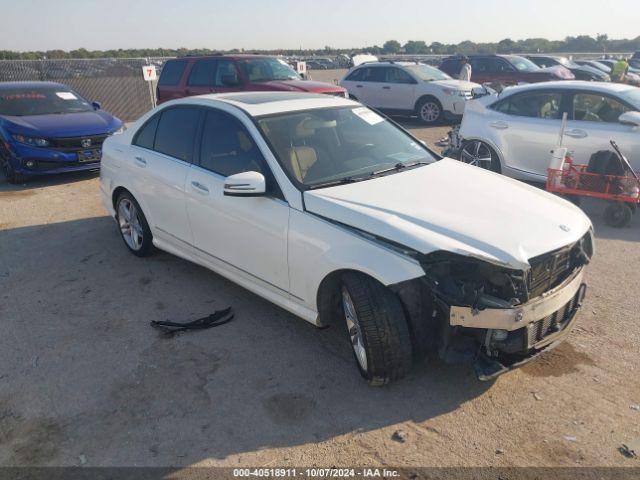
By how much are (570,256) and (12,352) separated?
4097 mm

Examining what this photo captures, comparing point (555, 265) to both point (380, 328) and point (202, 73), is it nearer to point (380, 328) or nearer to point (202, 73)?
point (380, 328)

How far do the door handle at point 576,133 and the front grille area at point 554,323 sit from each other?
4.31 metres

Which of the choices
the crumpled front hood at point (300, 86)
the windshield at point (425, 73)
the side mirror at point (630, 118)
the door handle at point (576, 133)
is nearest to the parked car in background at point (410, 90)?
the windshield at point (425, 73)

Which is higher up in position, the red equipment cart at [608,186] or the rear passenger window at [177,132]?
the rear passenger window at [177,132]

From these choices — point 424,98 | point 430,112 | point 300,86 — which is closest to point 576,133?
point 300,86

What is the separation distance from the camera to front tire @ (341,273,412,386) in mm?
3191

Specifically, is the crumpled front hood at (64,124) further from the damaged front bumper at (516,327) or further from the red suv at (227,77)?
the damaged front bumper at (516,327)

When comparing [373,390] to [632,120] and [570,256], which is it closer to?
[570,256]

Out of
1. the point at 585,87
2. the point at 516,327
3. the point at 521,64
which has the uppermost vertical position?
the point at 521,64

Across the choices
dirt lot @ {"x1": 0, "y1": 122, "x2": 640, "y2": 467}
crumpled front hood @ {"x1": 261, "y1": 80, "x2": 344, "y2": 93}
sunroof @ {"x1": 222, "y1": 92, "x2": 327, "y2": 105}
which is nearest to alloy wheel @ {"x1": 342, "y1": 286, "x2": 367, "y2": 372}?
dirt lot @ {"x1": 0, "y1": 122, "x2": 640, "y2": 467}

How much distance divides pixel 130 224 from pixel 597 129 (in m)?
6.08

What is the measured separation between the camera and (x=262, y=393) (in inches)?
138

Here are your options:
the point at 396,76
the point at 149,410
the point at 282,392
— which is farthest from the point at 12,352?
the point at 396,76

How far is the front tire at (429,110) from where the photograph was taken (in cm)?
1437
